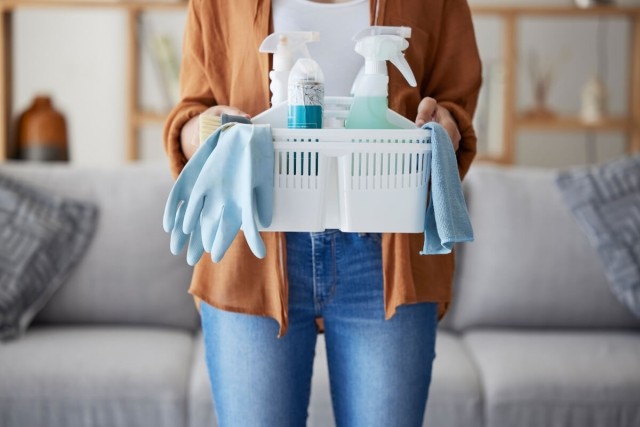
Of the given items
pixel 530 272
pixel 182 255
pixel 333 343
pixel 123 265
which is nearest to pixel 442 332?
pixel 530 272

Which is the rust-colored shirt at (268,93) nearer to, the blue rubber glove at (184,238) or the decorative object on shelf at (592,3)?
the blue rubber glove at (184,238)

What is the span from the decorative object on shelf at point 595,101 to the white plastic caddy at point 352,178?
2209 millimetres

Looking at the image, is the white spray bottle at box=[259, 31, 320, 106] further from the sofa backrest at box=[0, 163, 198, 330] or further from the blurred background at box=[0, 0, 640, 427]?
the sofa backrest at box=[0, 163, 198, 330]

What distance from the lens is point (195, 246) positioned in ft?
3.13

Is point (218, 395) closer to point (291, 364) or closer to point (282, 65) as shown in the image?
point (291, 364)

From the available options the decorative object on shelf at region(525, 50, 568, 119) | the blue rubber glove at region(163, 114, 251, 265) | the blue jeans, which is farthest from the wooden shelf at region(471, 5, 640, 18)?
the blue rubber glove at region(163, 114, 251, 265)

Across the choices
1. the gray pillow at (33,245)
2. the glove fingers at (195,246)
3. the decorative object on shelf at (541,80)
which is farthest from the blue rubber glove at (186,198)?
the decorative object on shelf at (541,80)

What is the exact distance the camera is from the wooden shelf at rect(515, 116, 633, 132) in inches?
114

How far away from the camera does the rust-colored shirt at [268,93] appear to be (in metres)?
1.05

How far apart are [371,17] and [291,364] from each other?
486 millimetres

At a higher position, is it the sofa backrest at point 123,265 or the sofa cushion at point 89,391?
the sofa backrest at point 123,265

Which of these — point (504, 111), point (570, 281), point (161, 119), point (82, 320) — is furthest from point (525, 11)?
point (82, 320)

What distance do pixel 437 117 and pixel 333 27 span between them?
0.19 metres

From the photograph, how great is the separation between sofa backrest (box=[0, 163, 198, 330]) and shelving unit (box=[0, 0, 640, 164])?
0.70 meters
